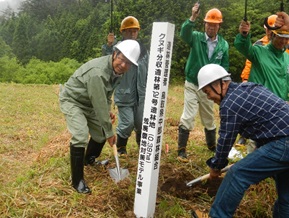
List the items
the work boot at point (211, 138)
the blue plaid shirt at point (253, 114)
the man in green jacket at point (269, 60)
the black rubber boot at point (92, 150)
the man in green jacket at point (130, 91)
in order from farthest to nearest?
1. the work boot at point (211, 138)
2. the man in green jacket at point (130, 91)
3. the black rubber boot at point (92, 150)
4. the man in green jacket at point (269, 60)
5. the blue plaid shirt at point (253, 114)

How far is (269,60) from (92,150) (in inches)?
103

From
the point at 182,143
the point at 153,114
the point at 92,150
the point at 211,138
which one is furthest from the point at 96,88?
the point at 211,138

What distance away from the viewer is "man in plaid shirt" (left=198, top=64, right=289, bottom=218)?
2.75 metres

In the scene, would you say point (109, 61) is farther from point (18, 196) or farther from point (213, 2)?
point (213, 2)

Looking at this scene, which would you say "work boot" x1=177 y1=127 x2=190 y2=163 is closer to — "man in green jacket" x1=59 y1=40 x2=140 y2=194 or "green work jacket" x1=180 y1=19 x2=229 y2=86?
"green work jacket" x1=180 y1=19 x2=229 y2=86

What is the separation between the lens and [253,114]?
9.03ft

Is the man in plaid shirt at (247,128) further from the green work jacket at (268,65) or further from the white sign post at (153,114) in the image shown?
the green work jacket at (268,65)

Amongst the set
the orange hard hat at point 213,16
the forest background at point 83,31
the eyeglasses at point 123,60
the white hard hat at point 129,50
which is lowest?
the forest background at point 83,31

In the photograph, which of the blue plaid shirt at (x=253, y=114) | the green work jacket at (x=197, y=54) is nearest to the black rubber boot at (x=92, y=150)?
the green work jacket at (x=197, y=54)

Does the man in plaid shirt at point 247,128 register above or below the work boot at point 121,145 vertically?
above

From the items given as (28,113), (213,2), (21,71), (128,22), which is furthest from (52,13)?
(128,22)

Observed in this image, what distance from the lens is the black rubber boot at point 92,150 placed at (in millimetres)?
4570

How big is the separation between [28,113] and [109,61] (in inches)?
255

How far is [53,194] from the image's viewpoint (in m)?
3.76
